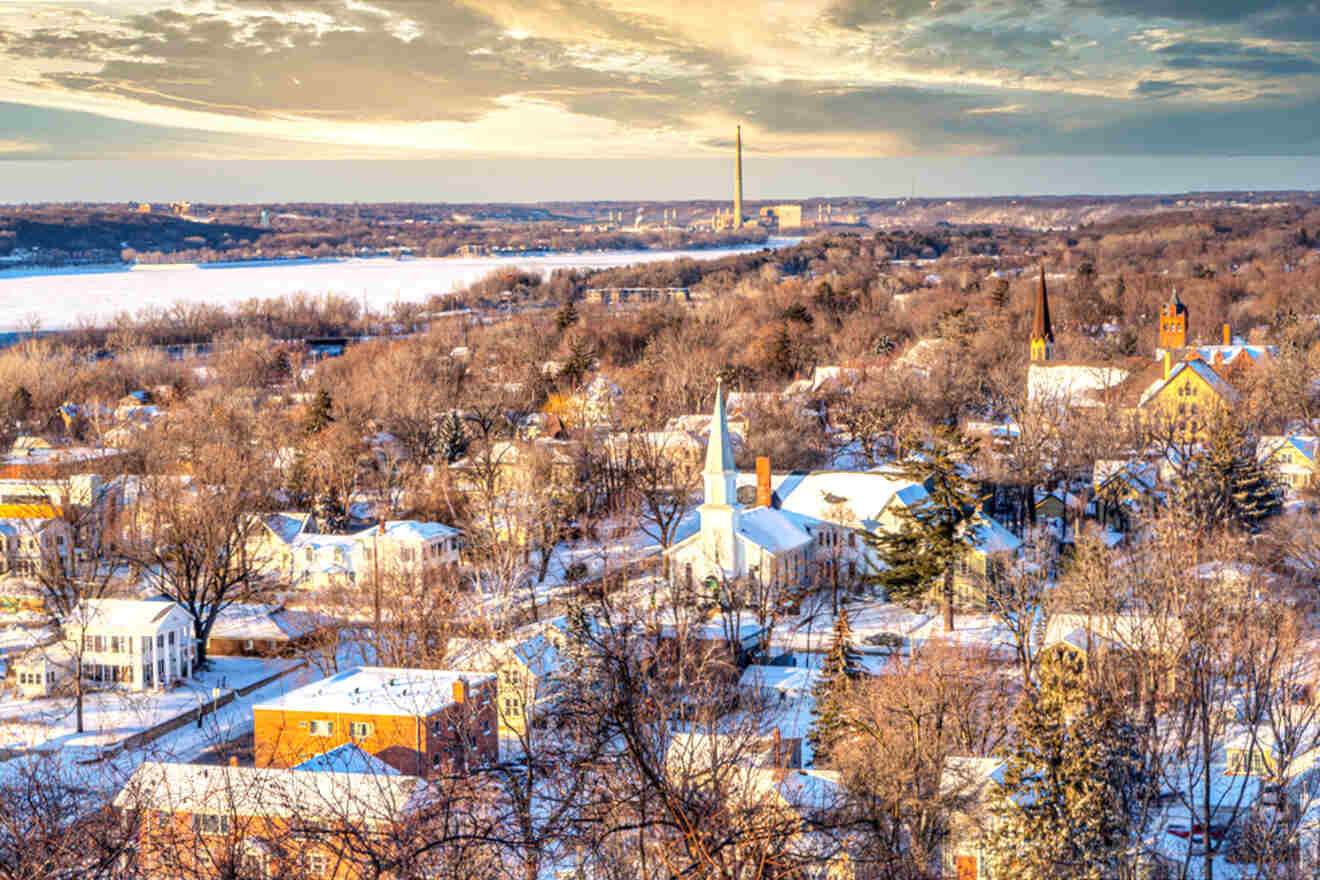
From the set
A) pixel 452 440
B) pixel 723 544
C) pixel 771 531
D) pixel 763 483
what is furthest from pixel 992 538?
pixel 452 440

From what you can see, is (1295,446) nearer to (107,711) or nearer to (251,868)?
(107,711)

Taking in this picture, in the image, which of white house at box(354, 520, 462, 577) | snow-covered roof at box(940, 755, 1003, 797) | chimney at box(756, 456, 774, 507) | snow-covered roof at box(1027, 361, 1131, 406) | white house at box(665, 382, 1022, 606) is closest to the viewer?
snow-covered roof at box(940, 755, 1003, 797)

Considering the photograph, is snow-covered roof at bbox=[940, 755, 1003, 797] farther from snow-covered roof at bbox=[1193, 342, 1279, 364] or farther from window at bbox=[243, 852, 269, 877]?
snow-covered roof at bbox=[1193, 342, 1279, 364]

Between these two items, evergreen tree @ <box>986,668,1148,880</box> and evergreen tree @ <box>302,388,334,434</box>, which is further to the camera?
evergreen tree @ <box>302,388,334,434</box>

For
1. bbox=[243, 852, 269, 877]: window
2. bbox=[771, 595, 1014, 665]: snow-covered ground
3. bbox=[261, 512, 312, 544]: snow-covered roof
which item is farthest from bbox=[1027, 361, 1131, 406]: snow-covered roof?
bbox=[243, 852, 269, 877]: window

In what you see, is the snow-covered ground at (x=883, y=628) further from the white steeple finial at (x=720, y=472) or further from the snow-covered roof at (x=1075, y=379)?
the snow-covered roof at (x=1075, y=379)

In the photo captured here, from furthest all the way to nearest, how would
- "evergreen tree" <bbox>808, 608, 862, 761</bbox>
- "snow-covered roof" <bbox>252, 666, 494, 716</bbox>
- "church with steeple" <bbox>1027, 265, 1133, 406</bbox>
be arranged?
"church with steeple" <bbox>1027, 265, 1133, 406</bbox>
"snow-covered roof" <bbox>252, 666, 494, 716</bbox>
"evergreen tree" <bbox>808, 608, 862, 761</bbox>

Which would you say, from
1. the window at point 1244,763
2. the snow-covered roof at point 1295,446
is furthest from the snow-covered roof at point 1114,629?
the snow-covered roof at point 1295,446
